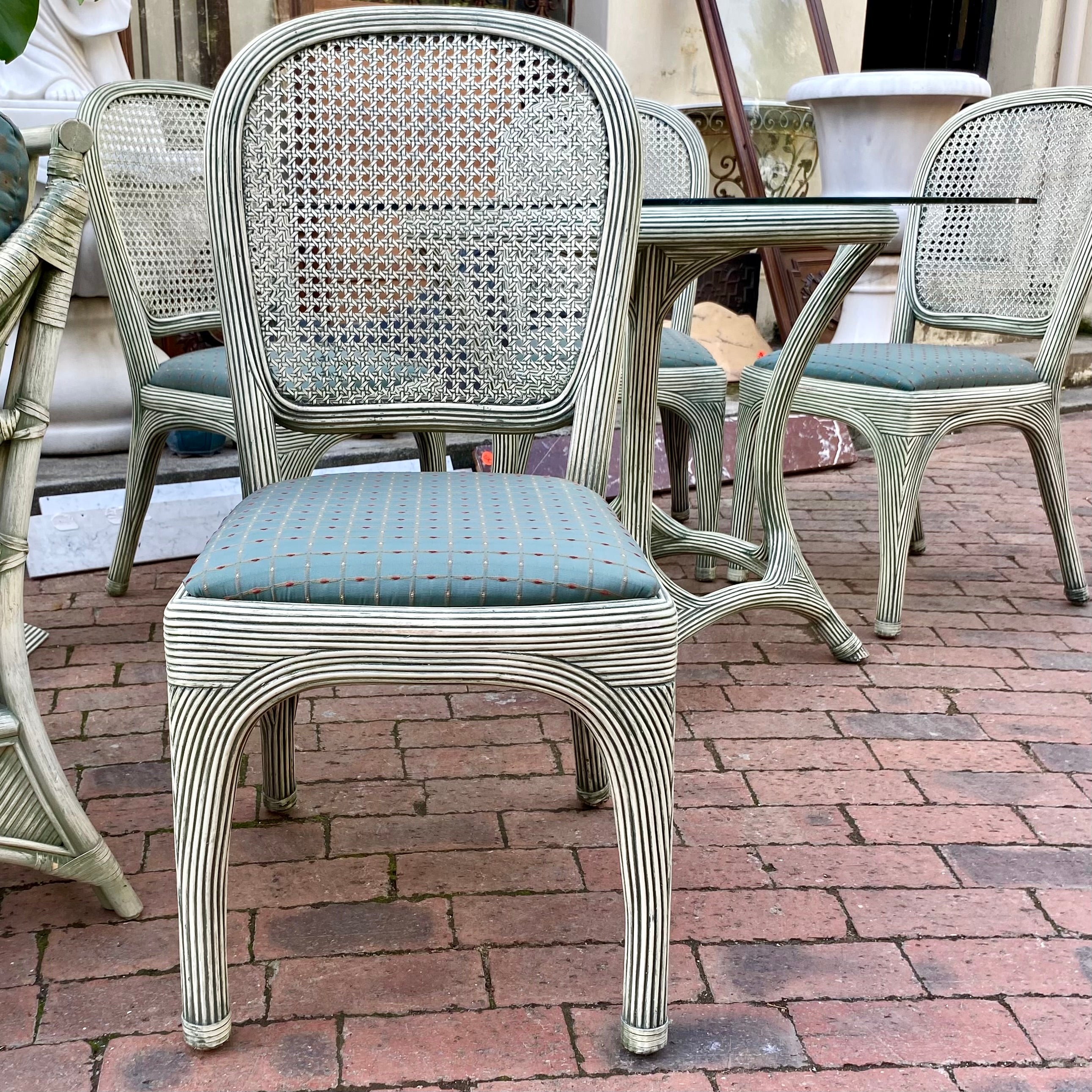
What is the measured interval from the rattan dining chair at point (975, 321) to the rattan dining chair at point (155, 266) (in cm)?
121

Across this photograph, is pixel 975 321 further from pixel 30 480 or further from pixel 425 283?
pixel 30 480

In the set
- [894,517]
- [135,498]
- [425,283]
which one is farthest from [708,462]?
[425,283]

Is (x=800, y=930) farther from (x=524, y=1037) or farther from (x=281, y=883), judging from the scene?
(x=281, y=883)

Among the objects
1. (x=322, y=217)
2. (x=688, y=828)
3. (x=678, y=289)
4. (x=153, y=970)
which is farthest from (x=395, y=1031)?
(x=678, y=289)

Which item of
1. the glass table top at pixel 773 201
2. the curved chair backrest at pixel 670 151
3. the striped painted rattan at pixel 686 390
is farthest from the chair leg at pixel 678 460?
the glass table top at pixel 773 201

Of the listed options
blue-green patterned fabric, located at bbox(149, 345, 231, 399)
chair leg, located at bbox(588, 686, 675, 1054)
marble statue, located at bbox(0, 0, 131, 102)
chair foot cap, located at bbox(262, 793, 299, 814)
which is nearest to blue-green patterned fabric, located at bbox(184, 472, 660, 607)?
chair leg, located at bbox(588, 686, 675, 1054)

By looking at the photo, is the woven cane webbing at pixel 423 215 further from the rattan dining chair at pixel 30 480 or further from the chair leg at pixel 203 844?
the chair leg at pixel 203 844

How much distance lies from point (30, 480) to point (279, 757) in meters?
0.59

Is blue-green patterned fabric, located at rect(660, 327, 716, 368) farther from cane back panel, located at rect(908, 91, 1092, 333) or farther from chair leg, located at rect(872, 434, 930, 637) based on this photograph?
cane back panel, located at rect(908, 91, 1092, 333)

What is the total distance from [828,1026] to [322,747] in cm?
105

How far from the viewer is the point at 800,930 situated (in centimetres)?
168

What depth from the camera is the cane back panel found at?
2967 millimetres

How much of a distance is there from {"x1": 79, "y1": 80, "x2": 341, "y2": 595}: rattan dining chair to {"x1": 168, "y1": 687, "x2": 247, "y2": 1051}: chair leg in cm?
124

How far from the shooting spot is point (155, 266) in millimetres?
2775
